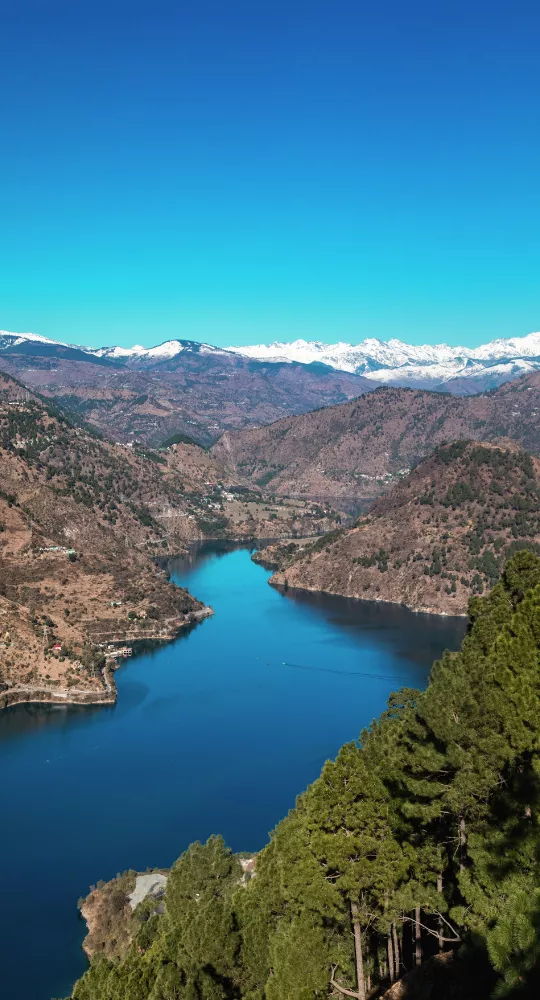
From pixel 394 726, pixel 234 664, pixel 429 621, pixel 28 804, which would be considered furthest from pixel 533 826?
pixel 429 621

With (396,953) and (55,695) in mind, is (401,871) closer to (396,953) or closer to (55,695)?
(396,953)

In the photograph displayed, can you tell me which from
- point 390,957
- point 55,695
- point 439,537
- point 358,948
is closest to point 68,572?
point 55,695

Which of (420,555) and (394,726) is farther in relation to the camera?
(420,555)

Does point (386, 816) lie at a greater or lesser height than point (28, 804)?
greater

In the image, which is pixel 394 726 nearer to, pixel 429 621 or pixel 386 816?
pixel 386 816

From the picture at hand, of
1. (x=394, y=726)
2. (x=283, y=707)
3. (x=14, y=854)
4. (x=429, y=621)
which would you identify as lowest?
(x=14, y=854)

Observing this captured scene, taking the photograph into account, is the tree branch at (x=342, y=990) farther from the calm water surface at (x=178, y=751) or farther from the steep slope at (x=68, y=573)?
the steep slope at (x=68, y=573)

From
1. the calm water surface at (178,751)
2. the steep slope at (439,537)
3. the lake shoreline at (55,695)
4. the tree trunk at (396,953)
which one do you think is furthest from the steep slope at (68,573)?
the tree trunk at (396,953)
